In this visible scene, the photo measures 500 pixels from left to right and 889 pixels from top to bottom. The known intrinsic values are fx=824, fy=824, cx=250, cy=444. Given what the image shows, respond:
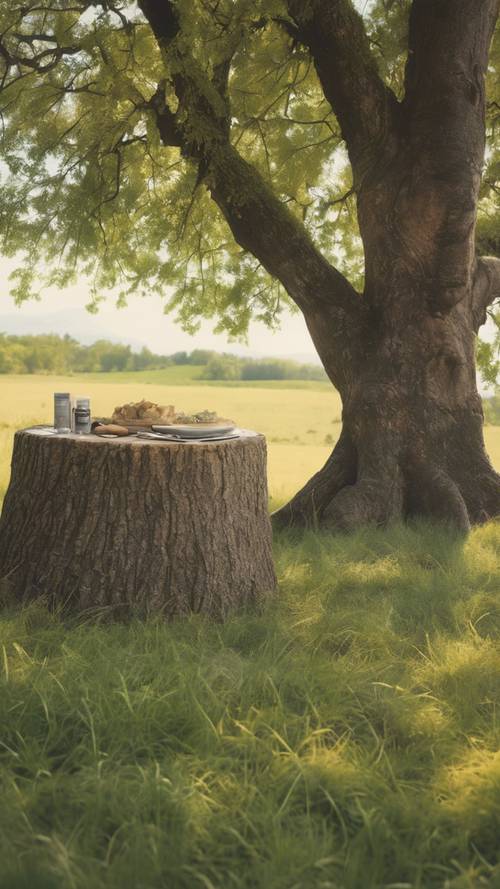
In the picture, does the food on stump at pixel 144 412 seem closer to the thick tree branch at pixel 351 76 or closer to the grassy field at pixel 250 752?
the grassy field at pixel 250 752

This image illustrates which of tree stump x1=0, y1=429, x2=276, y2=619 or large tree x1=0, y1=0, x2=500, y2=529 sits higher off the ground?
large tree x1=0, y1=0, x2=500, y2=529

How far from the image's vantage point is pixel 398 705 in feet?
10.1

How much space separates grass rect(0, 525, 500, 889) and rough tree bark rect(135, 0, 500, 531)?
261 cm

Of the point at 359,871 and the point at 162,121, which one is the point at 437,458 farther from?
the point at 359,871

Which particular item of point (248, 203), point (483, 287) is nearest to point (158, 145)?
point (248, 203)

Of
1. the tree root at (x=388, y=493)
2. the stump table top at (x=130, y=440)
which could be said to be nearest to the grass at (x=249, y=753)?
the stump table top at (x=130, y=440)

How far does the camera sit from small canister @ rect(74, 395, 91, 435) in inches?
174

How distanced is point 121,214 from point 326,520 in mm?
4448

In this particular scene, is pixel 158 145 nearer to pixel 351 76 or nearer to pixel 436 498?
pixel 351 76

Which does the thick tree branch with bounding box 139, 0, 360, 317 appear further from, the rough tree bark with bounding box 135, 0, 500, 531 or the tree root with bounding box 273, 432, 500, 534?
the tree root with bounding box 273, 432, 500, 534

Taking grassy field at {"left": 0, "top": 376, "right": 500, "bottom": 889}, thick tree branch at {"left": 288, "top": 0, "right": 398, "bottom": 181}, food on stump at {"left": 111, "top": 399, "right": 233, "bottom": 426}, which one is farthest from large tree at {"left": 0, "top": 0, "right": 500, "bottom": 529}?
grassy field at {"left": 0, "top": 376, "right": 500, "bottom": 889}

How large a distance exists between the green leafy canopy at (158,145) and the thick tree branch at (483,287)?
1209mm

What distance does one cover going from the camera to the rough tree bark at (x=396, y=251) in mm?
6480

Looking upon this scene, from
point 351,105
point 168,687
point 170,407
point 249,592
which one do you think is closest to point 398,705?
point 168,687
